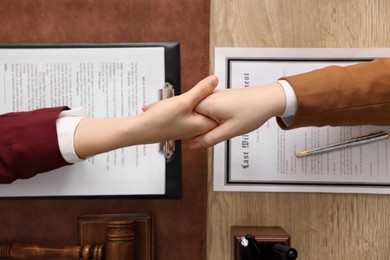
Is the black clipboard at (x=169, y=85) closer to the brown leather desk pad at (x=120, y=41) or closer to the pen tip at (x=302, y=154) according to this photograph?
the brown leather desk pad at (x=120, y=41)

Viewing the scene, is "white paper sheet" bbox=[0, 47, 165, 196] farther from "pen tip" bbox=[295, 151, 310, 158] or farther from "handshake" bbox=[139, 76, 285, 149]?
"pen tip" bbox=[295, 151, 310, 158]

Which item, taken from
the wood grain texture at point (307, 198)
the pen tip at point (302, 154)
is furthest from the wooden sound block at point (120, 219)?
the pen tip at point (302, 154)

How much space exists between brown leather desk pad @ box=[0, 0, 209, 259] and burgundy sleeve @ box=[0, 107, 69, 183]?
16 cm

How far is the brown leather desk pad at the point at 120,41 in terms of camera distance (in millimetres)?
885

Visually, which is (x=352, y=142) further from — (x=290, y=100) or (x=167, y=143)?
(x=167, y=143)

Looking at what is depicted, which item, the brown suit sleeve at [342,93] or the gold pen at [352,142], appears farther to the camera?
the gold pen at [352,142]

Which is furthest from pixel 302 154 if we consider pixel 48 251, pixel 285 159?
pixel 48 251

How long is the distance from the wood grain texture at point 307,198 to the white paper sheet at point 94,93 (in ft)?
0.48

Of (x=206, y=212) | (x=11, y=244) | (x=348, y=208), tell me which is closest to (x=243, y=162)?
(x=206, y=212)

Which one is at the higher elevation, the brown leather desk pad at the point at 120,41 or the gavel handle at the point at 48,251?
the brown leather desk pad at the point at 120,41

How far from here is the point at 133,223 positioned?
0.87 meters

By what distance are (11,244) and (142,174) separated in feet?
1.05

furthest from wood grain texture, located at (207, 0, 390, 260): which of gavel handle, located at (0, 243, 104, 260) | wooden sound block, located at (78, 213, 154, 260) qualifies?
gavel handle, located at (0, 243, 104, 260)

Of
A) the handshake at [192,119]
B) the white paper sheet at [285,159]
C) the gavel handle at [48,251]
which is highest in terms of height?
the handshake at [192,119]
